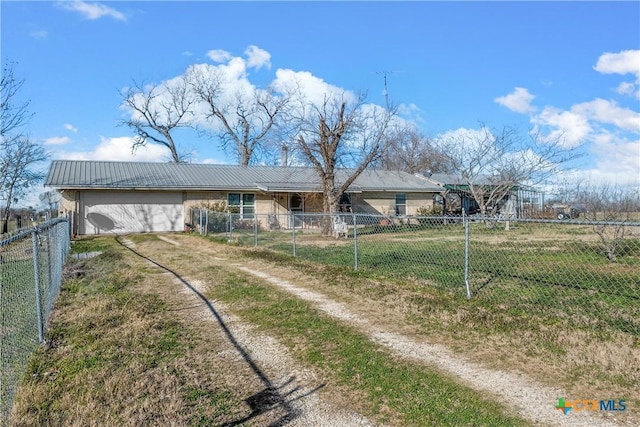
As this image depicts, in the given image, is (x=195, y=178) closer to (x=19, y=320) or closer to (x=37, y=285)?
(x=19, y=320)

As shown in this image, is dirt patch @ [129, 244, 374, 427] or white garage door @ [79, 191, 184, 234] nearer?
dirt patch @ [129, 244, 374, 427]

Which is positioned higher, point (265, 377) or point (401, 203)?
point (401, 203)

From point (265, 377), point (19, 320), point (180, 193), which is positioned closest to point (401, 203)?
point (180, 193)

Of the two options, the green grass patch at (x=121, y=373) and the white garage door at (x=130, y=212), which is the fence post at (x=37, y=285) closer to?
the green grass patch at (x=121, y=373)

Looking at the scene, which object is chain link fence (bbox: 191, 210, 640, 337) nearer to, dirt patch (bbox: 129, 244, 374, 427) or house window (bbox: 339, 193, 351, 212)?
dirt patch (bbox: 129, 244, 374, 427)

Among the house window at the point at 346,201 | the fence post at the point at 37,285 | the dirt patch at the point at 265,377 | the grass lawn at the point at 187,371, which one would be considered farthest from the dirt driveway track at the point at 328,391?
the house window at the point at 346,201

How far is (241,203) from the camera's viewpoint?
85.1 ft

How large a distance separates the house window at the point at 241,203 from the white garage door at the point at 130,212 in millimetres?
2796

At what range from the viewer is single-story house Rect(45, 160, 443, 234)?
890 inches

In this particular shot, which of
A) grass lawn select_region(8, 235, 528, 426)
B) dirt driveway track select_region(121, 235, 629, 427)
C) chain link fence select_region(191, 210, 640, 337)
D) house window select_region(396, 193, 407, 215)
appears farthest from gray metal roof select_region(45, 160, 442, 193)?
grass lawn select_region(8, 235, 528, 426)

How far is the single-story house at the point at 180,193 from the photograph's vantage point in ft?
74.1

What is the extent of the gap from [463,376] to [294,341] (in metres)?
1.88

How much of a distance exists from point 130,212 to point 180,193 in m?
2.73

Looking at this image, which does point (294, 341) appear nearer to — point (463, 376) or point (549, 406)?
point (463, 376)
